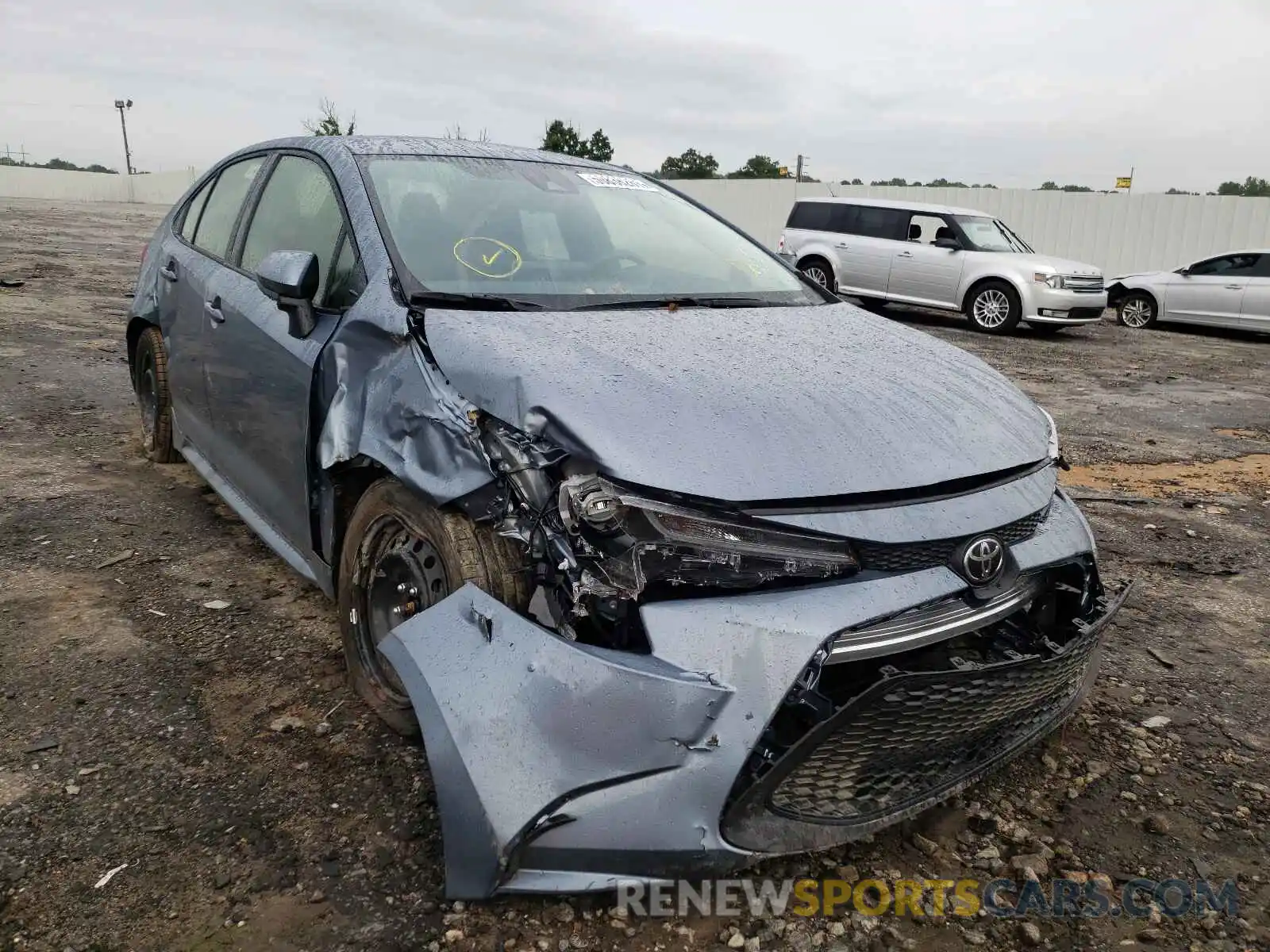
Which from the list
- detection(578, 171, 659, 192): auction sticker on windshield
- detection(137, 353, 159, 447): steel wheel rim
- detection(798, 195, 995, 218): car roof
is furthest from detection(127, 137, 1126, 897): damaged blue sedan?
detection(798, 195, 995, 218): car roof

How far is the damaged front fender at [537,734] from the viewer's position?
174cm

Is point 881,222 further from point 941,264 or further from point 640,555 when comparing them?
point 640,555

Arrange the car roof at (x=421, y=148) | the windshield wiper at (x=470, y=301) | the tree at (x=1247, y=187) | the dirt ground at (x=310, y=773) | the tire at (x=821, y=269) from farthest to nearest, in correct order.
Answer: the tree at (x=1247, y=187)
the tire at (x=821, y=269)
the car roof at (x=421, y=148)
the windshield wiper at (x=470, y=301)
the dirt ground at (x=310, y=773)

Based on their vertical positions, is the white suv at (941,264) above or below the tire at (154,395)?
above

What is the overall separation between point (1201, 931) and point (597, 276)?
2282mm

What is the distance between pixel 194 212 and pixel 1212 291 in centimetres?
1458

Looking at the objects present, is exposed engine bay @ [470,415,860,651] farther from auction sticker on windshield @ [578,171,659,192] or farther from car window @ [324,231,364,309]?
auction sticker on windshield @ [578,171,659,192]

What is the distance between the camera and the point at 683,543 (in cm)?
187

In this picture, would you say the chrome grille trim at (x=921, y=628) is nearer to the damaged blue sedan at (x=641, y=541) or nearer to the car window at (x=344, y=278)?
the damaged blue sedan at (x=641, y=541)

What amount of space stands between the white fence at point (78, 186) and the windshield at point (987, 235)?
61355mm

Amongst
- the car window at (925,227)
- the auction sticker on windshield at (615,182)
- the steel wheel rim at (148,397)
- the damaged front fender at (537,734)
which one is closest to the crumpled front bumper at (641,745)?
the damaged front fender at (537,734)

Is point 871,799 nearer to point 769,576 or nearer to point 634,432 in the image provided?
point 769,576

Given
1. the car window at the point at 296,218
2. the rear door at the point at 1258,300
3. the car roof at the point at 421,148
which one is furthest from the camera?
the rear door at the point at 1258,300


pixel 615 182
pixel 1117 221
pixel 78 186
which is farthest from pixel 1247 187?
pixel 78 186
